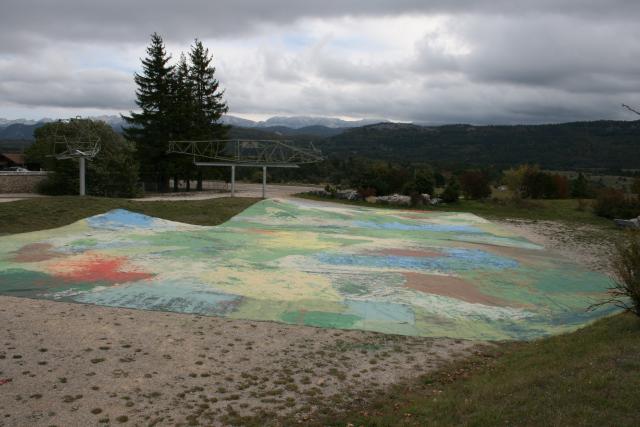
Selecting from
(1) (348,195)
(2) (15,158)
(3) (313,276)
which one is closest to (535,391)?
(3) (313,276)

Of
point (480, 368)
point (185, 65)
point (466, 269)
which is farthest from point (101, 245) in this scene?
point (185, 65)

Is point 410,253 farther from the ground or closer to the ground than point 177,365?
farther from the ground

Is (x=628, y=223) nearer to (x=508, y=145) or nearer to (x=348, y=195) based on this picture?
(x=348, y=195)

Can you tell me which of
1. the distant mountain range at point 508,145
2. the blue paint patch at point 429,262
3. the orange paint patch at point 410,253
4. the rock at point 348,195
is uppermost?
the distant mountain range at point 508,145

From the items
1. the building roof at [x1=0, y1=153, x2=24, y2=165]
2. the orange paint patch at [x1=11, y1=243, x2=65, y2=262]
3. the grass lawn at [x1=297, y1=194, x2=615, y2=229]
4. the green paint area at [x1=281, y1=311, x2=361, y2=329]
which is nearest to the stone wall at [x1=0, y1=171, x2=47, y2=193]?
the grass lawn at [x1=297, y1=194, x2=615, y2=229]

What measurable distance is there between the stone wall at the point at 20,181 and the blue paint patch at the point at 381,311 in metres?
33.7

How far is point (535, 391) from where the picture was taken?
649 cm

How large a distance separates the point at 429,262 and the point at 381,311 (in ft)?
22.0

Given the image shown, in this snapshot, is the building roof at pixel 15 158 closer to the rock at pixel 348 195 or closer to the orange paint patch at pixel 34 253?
the rock at pixel 348 195

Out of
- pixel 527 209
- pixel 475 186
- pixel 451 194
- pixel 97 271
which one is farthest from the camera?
pixel 475 186

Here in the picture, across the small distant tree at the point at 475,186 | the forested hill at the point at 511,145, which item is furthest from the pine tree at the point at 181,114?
the forested hill at the point at 511,145

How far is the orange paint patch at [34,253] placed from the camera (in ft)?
54.8

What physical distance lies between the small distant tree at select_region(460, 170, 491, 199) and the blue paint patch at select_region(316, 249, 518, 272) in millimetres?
24726

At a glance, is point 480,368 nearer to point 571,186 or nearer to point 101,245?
point 101,245
